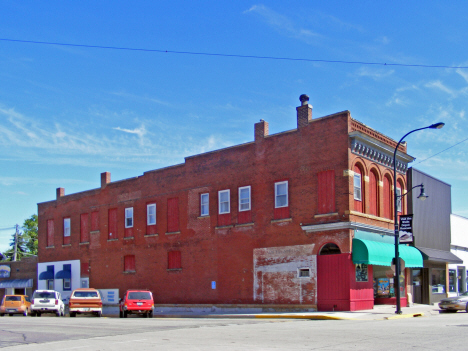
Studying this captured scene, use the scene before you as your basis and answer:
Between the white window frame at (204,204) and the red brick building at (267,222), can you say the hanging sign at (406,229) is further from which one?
the white window frame at (204,204)

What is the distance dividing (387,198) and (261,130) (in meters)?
8.75

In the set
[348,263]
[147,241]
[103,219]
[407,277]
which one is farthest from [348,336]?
[103,219]

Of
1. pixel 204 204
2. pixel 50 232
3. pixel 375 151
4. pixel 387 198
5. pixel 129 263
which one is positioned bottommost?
pixel 129 263

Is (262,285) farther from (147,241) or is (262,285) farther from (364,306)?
(147,241)

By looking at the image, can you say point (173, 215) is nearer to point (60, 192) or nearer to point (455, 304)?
point (60, 192)

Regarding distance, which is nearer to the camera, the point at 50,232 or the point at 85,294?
the point at 85,294

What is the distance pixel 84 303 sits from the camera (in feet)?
104

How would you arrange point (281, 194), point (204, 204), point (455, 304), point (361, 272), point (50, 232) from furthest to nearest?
point (50, 232) < point (204, 204) < point (281, 194) < point (361, 272) < point (455, 304)

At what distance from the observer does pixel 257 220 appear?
3275cm

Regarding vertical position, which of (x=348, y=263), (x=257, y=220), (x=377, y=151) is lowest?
(x=348, y=263)

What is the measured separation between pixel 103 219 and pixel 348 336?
32.1 m

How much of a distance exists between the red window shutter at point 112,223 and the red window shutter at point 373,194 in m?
20.7

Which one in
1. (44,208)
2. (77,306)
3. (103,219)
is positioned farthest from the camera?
(44,208)

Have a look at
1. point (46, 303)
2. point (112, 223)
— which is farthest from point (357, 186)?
point (112, 223)
